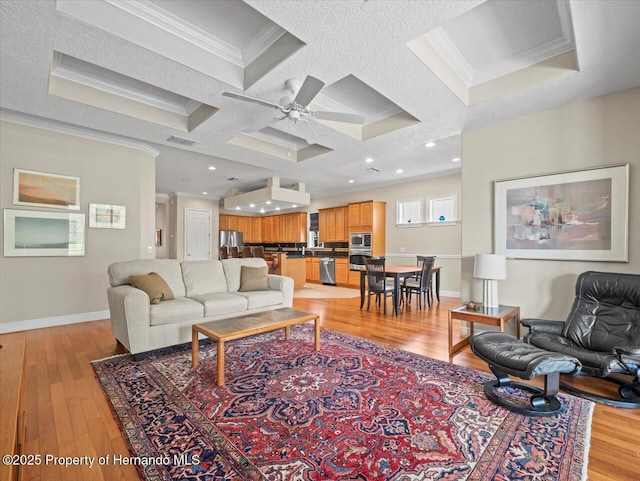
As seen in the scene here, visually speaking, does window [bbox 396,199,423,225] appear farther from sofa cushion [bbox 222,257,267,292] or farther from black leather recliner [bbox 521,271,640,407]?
black leather recliner [bbox 521,271,640,407]

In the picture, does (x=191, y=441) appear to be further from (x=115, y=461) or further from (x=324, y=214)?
(x=324, y=214)

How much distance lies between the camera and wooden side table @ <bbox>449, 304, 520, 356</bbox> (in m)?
3.03

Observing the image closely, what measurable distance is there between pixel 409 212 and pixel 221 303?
228 inches

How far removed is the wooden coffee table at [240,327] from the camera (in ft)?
8.34

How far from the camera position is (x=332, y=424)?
1.98 m

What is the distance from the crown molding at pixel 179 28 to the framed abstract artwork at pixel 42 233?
11.0ft

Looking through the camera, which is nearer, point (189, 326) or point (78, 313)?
point (189, 326)

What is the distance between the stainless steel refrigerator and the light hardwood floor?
652cm

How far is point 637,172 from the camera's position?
286 cm

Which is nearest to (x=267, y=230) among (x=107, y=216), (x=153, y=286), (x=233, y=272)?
(x=107, y=216)

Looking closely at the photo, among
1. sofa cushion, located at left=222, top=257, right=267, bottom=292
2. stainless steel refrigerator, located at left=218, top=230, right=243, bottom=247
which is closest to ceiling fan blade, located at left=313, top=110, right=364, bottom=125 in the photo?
sofa cushion, located at left=222, top=257, right=267, bottom=292

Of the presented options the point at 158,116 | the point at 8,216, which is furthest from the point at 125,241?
the point at 158,116

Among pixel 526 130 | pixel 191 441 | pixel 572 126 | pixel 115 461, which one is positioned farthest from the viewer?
pixel 526 130

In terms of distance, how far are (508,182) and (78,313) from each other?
6.27 metres
